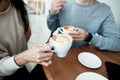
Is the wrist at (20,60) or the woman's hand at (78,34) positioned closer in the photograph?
the wrist at (20,60)

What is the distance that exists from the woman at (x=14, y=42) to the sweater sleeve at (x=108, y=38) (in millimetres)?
438

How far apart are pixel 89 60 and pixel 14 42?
0.46 m

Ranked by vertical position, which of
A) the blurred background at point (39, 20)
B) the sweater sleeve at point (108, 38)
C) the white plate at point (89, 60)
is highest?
the sweater sleeve at point (108, 38)

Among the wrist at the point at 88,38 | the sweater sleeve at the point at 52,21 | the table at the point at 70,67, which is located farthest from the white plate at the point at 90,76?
the sweater sleeve at the point at 52,21

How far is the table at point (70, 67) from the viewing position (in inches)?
33.4

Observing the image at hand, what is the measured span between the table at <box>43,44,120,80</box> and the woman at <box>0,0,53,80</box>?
3.4 inches

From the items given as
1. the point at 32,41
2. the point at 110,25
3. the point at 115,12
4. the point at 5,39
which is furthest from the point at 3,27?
the point at 32,41

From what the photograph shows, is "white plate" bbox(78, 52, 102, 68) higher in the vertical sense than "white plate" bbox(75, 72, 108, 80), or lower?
higher

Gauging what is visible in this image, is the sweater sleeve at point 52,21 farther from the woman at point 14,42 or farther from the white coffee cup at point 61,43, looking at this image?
the white coffee cup at point 61,43

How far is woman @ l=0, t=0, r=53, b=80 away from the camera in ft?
2.53

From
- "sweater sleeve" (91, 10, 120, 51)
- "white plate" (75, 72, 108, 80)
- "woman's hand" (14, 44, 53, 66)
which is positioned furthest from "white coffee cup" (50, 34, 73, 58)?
"sweater sleeve" (91, 10, 120, 51)

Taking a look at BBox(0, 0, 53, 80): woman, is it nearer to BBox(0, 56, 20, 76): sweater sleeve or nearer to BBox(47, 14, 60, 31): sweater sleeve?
BBox(0, 56, 20, 76): sweater sleeve

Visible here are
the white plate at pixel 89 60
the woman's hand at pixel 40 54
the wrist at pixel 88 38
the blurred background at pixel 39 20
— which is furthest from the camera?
the blurred background at pixel 39 20

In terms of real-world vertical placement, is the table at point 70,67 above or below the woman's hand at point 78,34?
below
